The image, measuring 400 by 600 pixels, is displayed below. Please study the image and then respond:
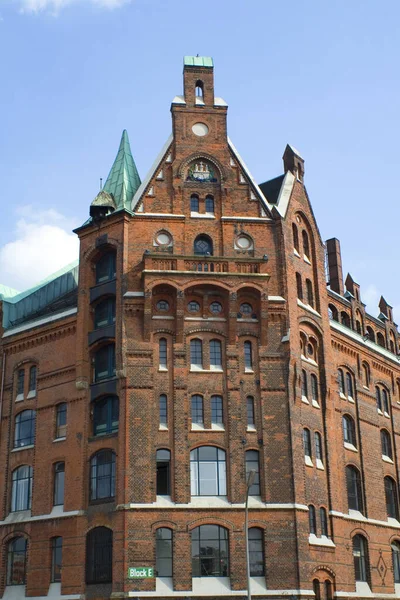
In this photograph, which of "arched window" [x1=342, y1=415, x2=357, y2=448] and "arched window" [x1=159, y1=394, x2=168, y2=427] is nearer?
"arched window" [x1=159, y1=394, x2=168, y2=427]

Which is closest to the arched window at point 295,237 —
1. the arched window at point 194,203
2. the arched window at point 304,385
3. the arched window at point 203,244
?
the arched window at point 203,244

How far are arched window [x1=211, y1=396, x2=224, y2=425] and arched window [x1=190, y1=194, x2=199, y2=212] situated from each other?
441 inches

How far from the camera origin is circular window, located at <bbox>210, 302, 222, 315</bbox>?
154ft

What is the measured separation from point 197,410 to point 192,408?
28 centimetres

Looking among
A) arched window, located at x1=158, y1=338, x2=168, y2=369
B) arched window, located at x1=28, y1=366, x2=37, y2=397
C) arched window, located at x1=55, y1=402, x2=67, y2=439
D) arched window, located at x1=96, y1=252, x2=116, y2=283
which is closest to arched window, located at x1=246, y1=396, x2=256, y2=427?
arched window, located at x1=158, y1=338, x2=168, y2=369

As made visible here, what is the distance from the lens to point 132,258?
47375mm

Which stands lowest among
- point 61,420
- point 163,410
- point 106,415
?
point 163,410

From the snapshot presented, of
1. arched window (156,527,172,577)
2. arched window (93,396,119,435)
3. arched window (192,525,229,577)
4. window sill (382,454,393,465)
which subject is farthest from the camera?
window sill (382,454,393,465)

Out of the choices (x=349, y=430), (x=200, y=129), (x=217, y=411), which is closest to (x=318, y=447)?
(x=349, y=430)

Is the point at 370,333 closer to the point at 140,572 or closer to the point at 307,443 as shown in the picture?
the point at 307,443

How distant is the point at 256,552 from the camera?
42500 mm

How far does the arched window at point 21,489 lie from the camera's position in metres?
48.7

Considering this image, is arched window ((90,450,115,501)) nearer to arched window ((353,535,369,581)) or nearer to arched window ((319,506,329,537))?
arched window ((319,506,329,537))

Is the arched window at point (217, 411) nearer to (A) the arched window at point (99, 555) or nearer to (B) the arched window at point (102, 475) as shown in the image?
(B) the arched window at point (102, 475)
